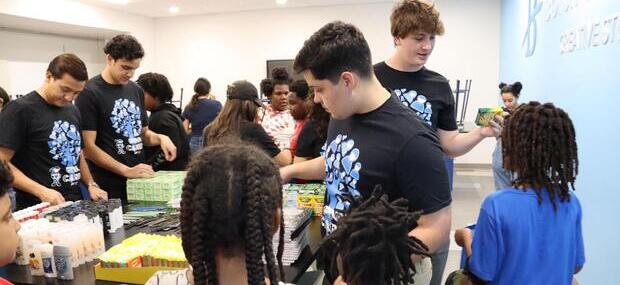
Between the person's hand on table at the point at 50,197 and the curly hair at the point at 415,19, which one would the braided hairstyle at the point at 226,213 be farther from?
the person's hand on table at the point at 50,197

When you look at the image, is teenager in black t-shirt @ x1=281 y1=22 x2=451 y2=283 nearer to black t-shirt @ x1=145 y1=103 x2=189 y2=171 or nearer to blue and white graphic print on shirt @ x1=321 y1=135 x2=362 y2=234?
blue and white graphic print on shirt @ x1=321 y1=135 x2=362 y2=234

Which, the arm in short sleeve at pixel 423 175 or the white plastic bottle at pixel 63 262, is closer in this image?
the arm in short sleeve at pixel 423 175

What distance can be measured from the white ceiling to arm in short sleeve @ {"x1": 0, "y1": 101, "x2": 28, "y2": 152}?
583cm

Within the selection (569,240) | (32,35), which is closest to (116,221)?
(569,240)

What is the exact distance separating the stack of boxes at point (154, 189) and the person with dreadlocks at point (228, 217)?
4.51 feet

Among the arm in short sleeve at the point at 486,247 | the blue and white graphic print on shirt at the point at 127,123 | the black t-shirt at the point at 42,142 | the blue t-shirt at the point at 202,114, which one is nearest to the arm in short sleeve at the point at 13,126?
the black t-shirt at the point at 42,142

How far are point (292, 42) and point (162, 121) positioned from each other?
585cm

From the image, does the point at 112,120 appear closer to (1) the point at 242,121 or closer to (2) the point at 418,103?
(1) the point at 242,121

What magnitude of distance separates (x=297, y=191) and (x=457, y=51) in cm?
643

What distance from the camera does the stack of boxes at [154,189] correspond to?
227cm

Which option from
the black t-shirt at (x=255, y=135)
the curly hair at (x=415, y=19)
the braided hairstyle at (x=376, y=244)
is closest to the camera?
the braided hairstyle at (x=376, y=244)

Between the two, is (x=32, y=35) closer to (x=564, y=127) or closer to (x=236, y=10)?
(x=236, y=10)

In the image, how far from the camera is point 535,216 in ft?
4.67

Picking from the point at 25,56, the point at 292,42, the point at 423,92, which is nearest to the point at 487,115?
the point at 423,92
